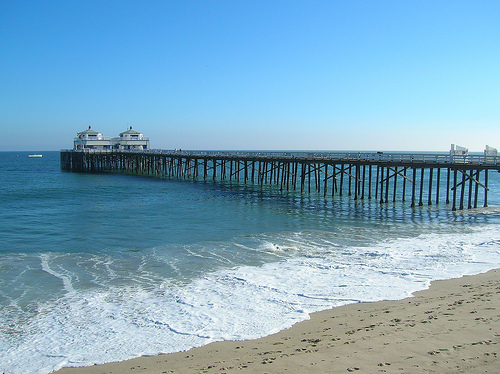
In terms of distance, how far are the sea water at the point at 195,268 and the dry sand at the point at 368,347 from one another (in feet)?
1.77

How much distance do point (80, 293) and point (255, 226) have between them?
11.9 meters

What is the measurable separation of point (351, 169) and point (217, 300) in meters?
40.9

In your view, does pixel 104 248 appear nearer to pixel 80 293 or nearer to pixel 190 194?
pixel 80 293

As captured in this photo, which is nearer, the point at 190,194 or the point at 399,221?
the point at 399,221

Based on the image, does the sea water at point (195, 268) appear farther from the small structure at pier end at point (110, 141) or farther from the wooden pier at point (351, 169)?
the small structure at pier end at point (110, 141)

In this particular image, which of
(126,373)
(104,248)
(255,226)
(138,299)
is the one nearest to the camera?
(126,373)

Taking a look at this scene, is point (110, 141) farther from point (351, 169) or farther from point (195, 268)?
point (195, 268)

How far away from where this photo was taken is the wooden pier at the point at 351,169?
2825 centimetres

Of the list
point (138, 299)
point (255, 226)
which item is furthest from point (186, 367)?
point (255, 226)

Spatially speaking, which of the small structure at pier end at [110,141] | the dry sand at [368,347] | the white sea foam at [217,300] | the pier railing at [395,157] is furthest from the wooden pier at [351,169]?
the dry sand at [368,347]

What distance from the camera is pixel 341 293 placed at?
11.2 meters

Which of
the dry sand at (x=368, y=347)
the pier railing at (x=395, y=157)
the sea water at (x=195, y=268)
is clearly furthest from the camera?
the pier railing at (x=395, y=157)

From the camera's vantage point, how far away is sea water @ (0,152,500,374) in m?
8.90

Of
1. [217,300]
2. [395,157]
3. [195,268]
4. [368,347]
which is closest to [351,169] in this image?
[395,157]
